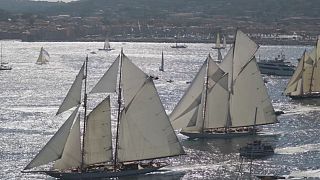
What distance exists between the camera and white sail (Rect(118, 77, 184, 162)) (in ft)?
176

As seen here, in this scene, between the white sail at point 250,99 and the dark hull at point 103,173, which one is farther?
the white sail at point 250,99

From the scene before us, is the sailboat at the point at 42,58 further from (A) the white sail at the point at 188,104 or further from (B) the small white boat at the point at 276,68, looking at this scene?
(A) the white sail at the point at 188,104

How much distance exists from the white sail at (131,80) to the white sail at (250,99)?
19173 millimetres

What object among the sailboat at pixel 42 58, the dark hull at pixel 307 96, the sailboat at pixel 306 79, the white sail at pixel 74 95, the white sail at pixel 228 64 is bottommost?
the sailboat at pixel 42 58

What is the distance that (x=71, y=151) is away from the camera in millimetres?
51594

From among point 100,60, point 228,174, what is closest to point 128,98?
point 228,174

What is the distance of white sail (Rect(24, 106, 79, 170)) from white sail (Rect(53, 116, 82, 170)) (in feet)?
0.93

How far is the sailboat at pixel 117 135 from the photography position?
5138 cm

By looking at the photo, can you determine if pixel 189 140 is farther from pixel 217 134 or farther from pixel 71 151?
pixel 71 151

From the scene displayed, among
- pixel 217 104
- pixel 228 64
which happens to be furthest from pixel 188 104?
pixel 228 64

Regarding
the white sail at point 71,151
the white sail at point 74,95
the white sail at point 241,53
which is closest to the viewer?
the white sail at point 71,151

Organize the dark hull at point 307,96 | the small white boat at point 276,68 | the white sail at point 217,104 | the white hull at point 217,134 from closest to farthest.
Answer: the white hull at point 217,134 → the white sail at point 217,104 → the dark hull at point 307,96 → the small white boat at point 276,68

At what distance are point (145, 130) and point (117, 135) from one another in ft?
6.11

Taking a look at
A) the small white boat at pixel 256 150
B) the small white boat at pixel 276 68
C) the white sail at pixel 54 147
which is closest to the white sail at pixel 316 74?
the small white boat at pixel 276 68
